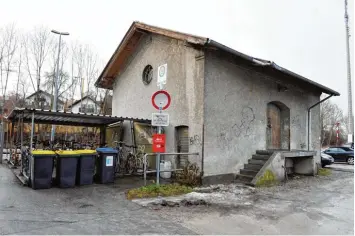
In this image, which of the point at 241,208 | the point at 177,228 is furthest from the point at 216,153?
the point at 177,228

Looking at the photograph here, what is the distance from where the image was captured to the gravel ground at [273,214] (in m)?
5.06

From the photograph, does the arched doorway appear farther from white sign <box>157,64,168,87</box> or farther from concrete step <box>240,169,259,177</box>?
white sign <box>157,64,168,87</box>

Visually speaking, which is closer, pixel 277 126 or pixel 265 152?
pixel 265 152

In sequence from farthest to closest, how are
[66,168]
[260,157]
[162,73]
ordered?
[162,73], [260,157], [66,168]

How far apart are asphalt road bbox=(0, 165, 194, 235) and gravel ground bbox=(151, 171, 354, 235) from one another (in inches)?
21.7

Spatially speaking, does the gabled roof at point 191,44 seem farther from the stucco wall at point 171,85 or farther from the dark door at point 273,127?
the dark door at point 273,127

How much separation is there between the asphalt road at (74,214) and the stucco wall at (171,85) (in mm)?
3737

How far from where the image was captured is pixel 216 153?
383 inches

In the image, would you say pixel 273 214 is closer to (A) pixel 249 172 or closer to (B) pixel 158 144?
(B) pixel 158 144

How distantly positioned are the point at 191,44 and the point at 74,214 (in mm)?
6869

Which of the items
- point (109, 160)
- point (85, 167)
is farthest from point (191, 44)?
point (85, 167)

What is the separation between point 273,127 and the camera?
495 inches

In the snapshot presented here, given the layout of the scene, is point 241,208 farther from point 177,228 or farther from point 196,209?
point 177,228

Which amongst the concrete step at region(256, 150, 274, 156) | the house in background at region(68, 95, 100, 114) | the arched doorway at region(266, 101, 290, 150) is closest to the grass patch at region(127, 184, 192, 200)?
the concrete step at region(256, 150, 274, 156)
